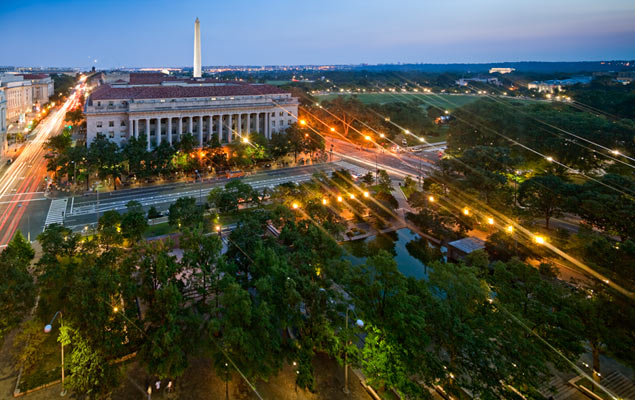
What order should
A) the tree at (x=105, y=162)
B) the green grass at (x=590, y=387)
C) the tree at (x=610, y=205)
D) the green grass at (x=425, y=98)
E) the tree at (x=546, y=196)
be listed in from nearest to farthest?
the green grass at (x=590, y=387)
the tree at (x=610, y=205)
the tree at (x=546, y=196)
the tree at (x=105, y=162)
the green grass at (x=425, y=98)

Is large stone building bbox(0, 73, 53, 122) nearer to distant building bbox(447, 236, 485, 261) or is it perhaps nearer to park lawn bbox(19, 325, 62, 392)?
park lawn bbox(19, 325, 62, 392)

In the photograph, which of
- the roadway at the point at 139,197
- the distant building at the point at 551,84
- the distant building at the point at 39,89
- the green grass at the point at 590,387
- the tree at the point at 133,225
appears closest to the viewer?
the green grass at the point at 590,387

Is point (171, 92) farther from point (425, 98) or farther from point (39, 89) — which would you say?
point (425, 98)

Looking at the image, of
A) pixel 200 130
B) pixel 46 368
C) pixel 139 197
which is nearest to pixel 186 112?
pixel 200 130

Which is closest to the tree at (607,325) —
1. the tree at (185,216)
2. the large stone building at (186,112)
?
the tree at (185,216)

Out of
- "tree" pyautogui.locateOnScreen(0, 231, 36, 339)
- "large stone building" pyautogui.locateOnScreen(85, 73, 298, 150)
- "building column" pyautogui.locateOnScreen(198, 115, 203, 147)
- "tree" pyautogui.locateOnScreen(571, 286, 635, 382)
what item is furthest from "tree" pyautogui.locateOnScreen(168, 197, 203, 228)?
"building column" pyautogui.locateOnScreen(198, 115, 203, 147)

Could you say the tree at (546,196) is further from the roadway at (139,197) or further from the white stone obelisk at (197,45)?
the white stone obelisk at (197,45)

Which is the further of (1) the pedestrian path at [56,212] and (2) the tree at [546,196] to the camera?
(1) the pedestrian path at [56,212]
